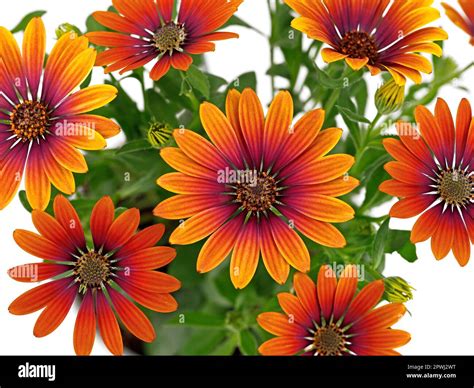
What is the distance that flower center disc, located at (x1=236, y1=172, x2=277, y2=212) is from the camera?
2.64ft

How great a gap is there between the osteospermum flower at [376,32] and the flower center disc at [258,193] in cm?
19

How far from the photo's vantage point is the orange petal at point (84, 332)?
0.74m

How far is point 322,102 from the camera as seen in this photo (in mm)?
1011

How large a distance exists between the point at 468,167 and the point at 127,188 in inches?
21.9

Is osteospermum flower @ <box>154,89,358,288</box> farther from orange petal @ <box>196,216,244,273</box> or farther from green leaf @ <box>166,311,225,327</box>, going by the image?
green leaf @ <box>166,311,225,327</box>

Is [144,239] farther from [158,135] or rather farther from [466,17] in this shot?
[466,17]

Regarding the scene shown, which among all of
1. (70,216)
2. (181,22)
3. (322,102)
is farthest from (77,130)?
(322,102)

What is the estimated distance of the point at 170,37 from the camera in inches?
30.5

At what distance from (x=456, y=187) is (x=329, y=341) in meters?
0.27

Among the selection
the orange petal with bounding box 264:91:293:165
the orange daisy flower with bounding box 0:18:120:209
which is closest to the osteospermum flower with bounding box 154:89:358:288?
the orange petal with bounding box 264:91:293:165

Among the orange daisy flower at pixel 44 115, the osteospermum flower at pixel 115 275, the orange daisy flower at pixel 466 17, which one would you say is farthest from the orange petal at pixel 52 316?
the orange daisy flower at pixel 466 17

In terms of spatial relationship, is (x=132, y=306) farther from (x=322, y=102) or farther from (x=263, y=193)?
(x=322, y=102)

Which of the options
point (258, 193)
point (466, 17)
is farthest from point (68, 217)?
point (466, 17)

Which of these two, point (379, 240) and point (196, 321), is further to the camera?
point (196, 321)
